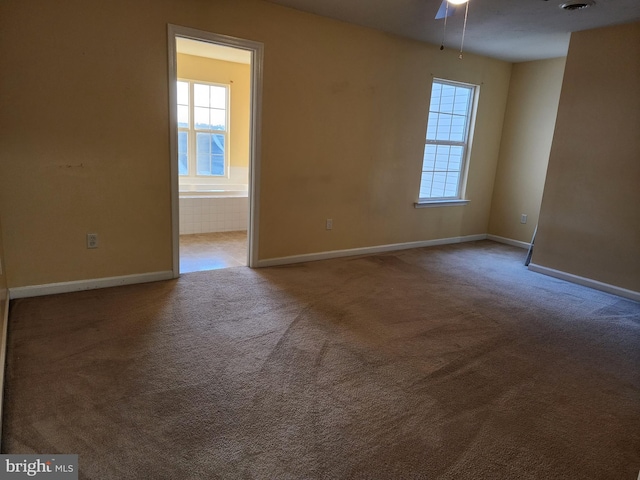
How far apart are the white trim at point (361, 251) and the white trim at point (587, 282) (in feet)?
4.18

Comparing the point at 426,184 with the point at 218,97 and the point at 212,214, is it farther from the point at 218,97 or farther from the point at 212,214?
the point at 218,97

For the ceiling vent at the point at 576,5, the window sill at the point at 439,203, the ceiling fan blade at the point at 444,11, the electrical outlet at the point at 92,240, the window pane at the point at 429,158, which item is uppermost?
the ceiling vent at the point at 576,5

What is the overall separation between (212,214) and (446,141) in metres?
3.32

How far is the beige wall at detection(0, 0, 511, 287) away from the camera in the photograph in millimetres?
2773

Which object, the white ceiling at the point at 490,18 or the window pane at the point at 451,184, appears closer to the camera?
the white ceiling at the point at 490,18

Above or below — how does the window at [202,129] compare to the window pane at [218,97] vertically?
below

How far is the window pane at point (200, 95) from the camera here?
568 cm

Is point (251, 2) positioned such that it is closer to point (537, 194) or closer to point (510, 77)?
point (510, 77)

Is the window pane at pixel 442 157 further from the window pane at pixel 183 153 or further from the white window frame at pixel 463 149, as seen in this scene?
the window pane at pixel 183 153

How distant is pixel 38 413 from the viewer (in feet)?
5.81

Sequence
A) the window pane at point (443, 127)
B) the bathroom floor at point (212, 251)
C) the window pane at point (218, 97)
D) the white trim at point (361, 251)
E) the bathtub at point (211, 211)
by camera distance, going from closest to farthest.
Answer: the bathroom floor at point (212, 251) → the white trim at point (361, 251) → the window pane at point (443, 127) → the bathtub at point (211, 211) → the window pane at point (218, 97)

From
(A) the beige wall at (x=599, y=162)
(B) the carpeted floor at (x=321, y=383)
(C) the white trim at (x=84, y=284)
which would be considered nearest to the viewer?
(B) the carpeted floor at (x=321, y=383)

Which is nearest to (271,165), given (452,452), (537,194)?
(452,452)

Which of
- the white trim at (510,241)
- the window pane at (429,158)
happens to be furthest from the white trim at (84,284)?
the white trim at (510,241)
